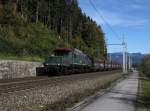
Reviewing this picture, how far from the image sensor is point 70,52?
162ft

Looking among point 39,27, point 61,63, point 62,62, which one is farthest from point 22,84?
point 39,27

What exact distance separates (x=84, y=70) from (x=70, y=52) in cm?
1316

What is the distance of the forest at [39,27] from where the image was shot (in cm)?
6108

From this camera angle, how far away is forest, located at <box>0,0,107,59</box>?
61.1 metres

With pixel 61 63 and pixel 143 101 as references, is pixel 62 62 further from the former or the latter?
pixel 143 101

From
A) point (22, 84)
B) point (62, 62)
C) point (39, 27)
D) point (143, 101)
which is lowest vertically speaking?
point (143, 101)

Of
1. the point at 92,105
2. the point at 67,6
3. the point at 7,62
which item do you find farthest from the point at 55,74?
the point at 67,6

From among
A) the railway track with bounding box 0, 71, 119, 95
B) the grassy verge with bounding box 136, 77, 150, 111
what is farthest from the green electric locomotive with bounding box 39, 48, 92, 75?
the grassy verge with bounding box 136, 77, 150, 111

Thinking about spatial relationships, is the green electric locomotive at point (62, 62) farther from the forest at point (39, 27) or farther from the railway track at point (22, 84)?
the railway track at point (22, 84)

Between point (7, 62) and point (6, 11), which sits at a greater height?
point (6, 11)

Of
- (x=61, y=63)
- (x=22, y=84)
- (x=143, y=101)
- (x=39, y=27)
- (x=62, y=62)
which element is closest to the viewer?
(x=143, y=101)

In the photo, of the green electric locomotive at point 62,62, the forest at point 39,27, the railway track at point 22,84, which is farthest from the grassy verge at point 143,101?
the forest at point 39,27

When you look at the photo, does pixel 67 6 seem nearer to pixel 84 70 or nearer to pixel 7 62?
pixel 84 70

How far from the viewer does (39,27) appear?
82188mm
